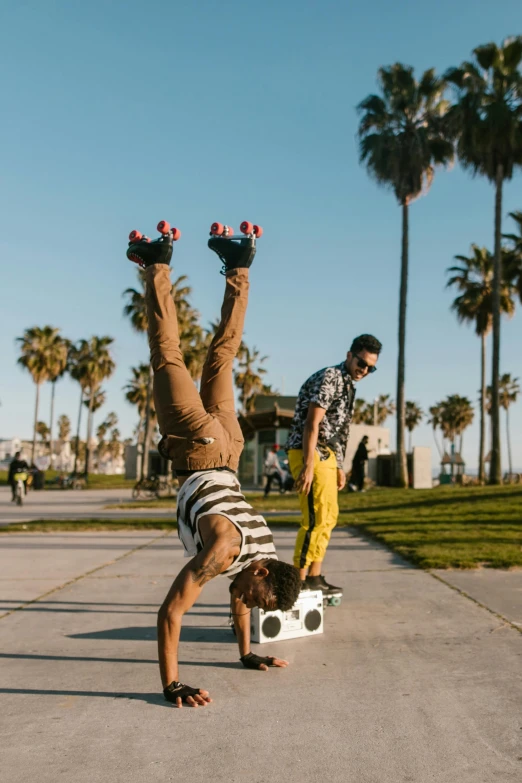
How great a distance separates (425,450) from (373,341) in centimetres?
2866

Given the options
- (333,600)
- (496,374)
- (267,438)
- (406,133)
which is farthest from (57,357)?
(333,600)

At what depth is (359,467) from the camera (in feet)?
79.8

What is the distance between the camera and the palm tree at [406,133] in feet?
102

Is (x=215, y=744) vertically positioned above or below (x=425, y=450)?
below

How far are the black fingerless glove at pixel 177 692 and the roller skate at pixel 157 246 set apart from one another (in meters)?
2.60

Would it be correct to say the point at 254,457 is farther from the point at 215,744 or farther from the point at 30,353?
the point at 215,744

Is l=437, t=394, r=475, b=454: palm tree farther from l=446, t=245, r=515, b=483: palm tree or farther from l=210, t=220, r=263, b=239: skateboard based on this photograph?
l=210, t=220, r=263, b=239: skateboard

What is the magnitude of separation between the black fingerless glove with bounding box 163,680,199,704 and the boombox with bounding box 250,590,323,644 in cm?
123

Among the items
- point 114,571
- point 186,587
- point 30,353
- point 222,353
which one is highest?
point 30,353

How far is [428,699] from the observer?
10.6 ft

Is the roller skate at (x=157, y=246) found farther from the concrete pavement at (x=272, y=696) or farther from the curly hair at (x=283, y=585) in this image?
the concrete pavement at (x=272, y=696)

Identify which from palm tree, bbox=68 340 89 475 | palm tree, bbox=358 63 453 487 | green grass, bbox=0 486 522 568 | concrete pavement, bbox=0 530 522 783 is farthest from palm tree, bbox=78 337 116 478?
concrete pavement, bbox=0 530 522 783

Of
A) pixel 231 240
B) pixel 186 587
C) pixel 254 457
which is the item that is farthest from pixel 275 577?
pixel 254 457

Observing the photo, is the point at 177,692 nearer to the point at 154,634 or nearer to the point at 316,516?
the point at 154,634
